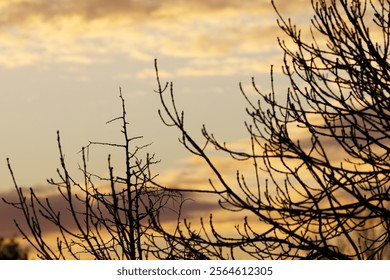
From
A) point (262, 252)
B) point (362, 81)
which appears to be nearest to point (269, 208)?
point (262, 252)

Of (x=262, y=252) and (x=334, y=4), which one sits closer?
(x=262, y=252)

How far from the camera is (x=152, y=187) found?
30.2 feet

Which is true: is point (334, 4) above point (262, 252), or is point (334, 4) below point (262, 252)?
above

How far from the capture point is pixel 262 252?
28.6ft

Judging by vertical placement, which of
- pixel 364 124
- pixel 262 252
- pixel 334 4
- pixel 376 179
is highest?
pixel 334 4

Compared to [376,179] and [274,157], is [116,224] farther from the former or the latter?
[376,179]
